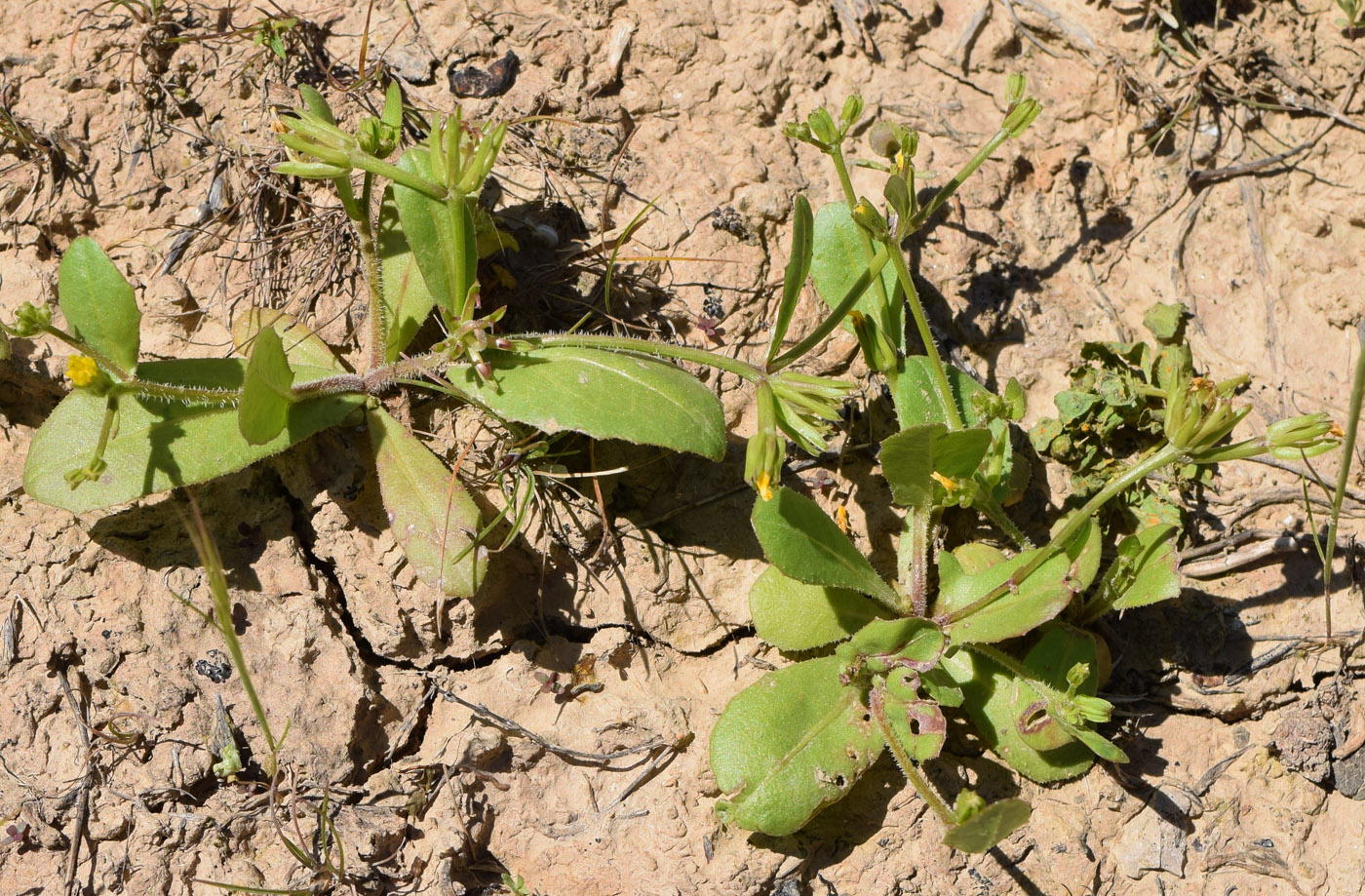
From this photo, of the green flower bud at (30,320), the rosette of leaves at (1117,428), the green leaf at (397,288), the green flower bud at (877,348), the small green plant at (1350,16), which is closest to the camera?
the green flower bud at (30,320)

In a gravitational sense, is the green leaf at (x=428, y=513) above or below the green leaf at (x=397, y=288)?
below

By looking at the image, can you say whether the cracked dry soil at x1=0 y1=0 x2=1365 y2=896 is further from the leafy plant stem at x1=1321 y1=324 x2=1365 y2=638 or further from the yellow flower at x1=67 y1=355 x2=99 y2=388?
the yellow flower at x1=67 y1=355 x2=99 y2=388

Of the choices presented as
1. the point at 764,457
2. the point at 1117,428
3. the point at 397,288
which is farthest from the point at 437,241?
the point at 1117,428

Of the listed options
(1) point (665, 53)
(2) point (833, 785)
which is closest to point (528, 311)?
(1) point (665, 53)

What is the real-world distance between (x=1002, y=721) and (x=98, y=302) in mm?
2842

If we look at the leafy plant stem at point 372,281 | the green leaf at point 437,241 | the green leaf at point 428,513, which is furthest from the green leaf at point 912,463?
the leafy plant stem at point 372,281

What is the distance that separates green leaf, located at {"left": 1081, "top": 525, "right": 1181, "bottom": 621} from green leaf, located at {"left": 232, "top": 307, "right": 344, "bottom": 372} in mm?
2460

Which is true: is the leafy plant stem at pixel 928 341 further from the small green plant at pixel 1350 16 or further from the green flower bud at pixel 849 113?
the small green plant at pixel 1350 16

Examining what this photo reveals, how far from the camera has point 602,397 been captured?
2.90 meters

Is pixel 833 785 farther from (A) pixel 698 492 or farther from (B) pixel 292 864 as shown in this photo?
(B) pixel 292 864

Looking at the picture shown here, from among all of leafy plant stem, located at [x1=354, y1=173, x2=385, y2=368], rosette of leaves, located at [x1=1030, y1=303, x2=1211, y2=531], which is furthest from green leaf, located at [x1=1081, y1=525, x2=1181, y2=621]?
leafy plant stem, located at [x1=354, y1=173, x2=385, y2=368]

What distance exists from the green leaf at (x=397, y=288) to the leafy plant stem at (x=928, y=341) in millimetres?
1407

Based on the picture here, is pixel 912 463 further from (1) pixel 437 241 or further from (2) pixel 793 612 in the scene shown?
(1) pixel 437 241

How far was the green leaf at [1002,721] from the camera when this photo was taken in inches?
121
